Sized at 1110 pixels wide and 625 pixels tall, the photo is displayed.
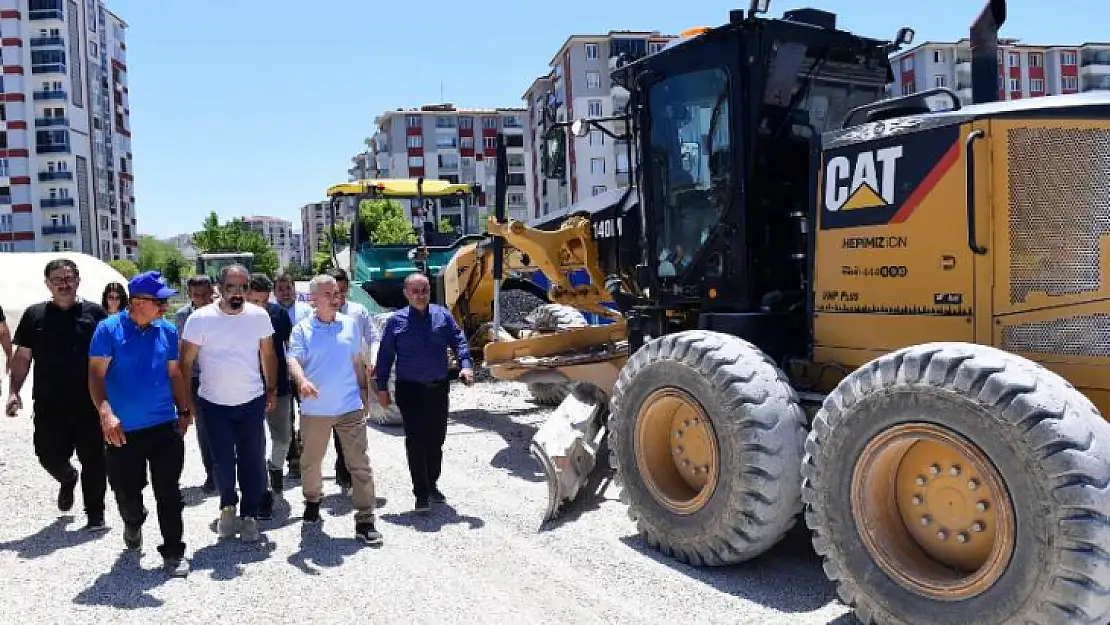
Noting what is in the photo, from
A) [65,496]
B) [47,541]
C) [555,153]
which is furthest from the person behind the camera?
[555,153]

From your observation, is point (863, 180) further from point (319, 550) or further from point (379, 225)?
point (379, 225)

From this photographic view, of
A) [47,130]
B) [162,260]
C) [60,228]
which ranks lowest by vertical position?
[162,260]

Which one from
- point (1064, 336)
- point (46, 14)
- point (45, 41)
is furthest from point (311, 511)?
point (46, 14)

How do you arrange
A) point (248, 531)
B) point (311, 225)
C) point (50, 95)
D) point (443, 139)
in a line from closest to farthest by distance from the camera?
point (248, 531) → point (50, 95) → point (443, 139) → point (311, 225)

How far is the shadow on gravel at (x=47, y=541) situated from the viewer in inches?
221

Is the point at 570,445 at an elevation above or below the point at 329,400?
below

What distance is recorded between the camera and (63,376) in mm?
5996

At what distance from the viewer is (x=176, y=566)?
505 centimetres

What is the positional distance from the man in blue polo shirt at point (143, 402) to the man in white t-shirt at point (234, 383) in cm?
24

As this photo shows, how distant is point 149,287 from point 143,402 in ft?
2.07

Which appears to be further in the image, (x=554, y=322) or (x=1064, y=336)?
(x=554, y=322)

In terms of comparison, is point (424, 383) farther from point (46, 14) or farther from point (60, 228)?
point (46, 14)

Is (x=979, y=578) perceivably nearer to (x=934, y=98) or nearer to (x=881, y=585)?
(x=881, y=585)

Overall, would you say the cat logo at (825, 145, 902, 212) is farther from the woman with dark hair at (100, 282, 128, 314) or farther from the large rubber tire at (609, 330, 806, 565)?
the woman with dark hair at (100, 282, 128, 314)
